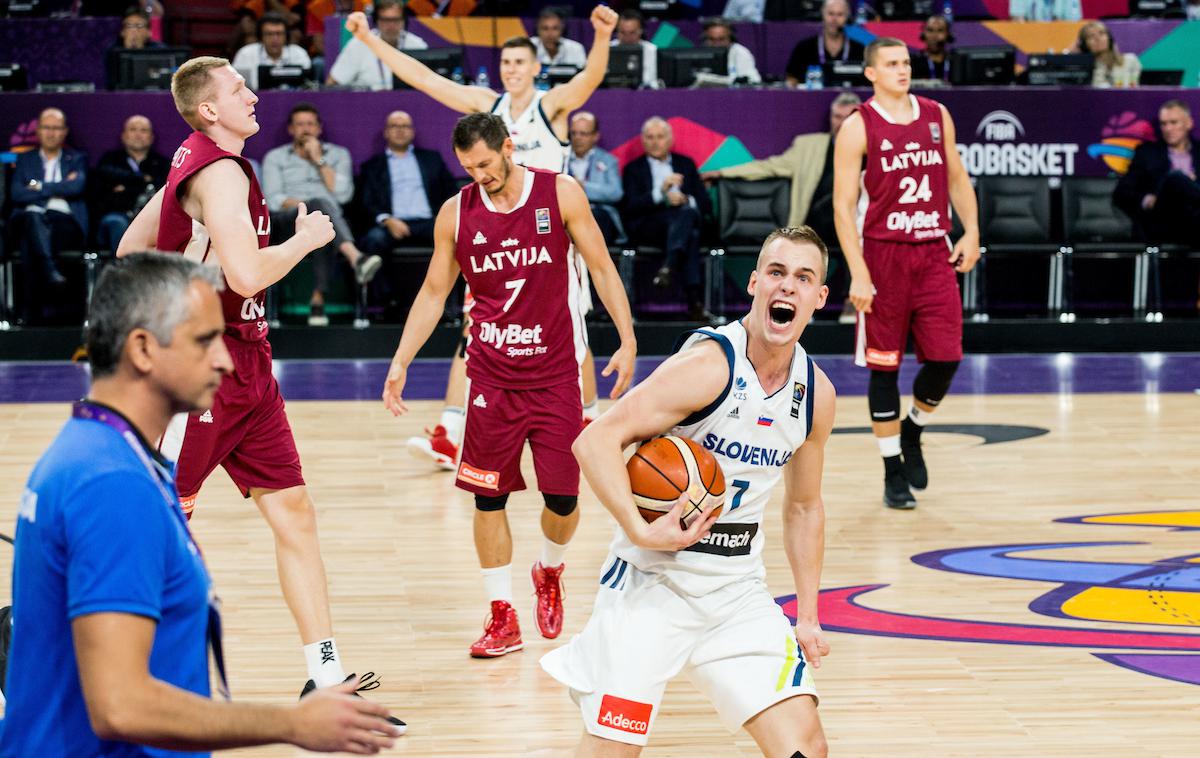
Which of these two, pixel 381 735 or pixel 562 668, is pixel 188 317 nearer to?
pixel 381 735

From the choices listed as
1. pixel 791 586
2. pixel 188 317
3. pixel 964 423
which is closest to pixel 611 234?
pixel 964 423

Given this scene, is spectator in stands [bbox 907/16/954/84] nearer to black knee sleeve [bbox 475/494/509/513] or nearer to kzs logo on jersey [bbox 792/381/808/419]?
black knee sleeve [bbox 475/494/509/513]

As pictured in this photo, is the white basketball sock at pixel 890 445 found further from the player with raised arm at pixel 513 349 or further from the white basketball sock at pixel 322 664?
the white basketball sock at pixel 322 664

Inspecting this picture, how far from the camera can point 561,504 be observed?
5.26m

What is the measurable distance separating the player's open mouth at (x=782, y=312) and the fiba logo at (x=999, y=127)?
925cm

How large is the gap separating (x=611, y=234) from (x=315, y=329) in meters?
2.31

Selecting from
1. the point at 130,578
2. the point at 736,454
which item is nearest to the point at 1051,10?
the point at 736,454

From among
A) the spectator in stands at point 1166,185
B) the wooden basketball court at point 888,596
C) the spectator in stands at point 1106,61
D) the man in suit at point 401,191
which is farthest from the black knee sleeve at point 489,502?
the spectator in stands at point 1106,61

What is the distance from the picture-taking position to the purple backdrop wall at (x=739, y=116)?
11.9 meters

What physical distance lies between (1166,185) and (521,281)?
8.18 metres

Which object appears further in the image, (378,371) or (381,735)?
(378,371)

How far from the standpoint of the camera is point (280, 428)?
4582mm

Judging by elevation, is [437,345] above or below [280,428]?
below

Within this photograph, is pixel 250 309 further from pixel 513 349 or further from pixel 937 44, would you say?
pixel 937 44
